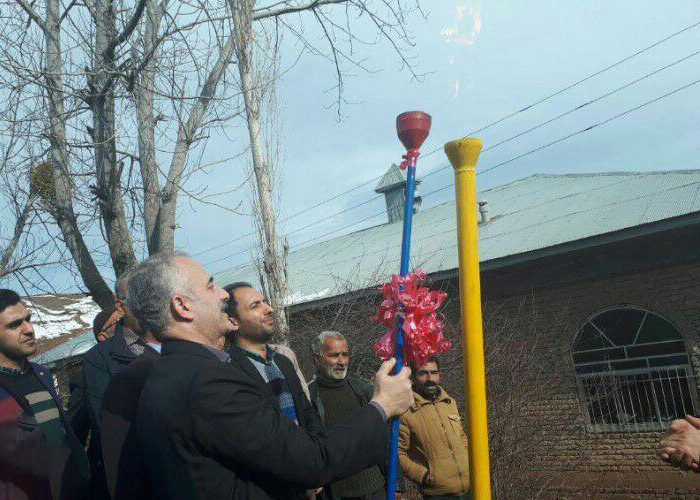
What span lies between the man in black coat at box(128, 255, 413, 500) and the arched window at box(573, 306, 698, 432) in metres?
9.35

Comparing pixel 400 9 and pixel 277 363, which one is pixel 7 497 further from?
pixel 400 9

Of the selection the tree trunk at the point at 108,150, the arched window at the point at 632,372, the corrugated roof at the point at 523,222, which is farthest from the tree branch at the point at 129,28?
the arched window at the point at 632,372

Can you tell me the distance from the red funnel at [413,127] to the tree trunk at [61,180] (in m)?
4.01

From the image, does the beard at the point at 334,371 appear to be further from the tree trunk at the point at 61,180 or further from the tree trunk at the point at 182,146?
the tree trunk at the point at 61,180

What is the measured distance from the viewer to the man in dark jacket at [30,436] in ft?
9.88

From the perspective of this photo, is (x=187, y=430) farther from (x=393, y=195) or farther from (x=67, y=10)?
→ (x=393, y=195)

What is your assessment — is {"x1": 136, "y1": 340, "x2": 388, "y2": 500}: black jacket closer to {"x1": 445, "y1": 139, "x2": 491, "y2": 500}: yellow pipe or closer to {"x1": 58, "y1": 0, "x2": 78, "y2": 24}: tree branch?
{"x1": 445, "y1": 139, "x2": 491, "y2": 500}: yellow pipe

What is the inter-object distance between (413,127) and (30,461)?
225cm

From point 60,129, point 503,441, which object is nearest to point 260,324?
point 60,129

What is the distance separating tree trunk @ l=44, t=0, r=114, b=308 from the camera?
5.78 meters

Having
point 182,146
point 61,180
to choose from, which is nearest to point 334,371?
point 182,146

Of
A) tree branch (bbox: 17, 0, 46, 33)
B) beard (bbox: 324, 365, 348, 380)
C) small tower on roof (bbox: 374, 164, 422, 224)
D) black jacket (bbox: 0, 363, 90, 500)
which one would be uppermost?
small tower on roof (bbox: 374, 164, 422, 224)

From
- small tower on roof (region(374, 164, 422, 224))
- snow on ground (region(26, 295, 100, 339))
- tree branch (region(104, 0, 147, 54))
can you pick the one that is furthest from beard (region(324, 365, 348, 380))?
snow on ground (region(26, 295, 100, 339))

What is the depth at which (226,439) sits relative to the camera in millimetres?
1871
